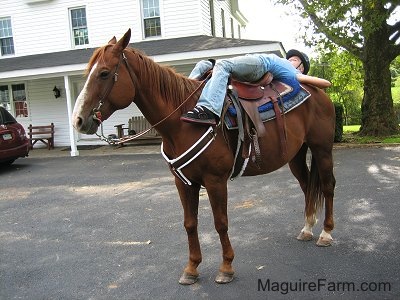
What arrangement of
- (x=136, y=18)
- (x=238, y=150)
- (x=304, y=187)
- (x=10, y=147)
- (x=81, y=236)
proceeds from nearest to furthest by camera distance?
(x=238, y=150) → (x=304, y=187) → (x=81, y=236) → (x=10, y=147) → (x=136, y=18)

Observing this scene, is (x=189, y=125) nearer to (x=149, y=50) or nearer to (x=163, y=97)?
(x=163, y=97)

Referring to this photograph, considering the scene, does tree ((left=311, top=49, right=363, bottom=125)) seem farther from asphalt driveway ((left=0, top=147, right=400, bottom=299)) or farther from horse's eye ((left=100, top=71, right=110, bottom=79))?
horse's eye ((left=100, top=71, right=110, bottom=79))

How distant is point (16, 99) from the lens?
1616 centimetres

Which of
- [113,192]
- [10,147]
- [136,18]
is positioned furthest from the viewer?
[136,18]

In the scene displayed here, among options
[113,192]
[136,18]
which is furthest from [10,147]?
[136,18]

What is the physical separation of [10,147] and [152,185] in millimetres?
4851

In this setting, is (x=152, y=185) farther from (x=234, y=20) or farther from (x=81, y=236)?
(x=234, y=20)

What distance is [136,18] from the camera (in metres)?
14.2

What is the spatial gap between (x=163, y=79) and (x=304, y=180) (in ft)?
7.26

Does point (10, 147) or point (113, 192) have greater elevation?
point (10, 147)

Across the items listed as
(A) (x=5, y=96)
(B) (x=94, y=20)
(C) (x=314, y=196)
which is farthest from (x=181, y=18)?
(C) (x=314, y=196)

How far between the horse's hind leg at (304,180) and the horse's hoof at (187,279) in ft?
4.70

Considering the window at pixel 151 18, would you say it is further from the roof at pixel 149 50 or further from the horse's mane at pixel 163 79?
the horse's mane at pixel 163 79

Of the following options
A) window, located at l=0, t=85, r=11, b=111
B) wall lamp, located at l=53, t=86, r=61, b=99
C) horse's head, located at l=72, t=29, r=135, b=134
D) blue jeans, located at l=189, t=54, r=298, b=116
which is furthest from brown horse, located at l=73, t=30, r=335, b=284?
window, located at l=0, t=85, r=11, b=111
